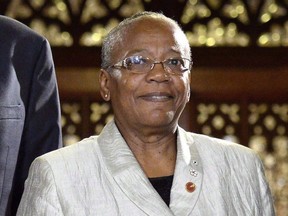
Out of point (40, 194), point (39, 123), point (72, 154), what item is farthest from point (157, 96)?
point (39, 123)

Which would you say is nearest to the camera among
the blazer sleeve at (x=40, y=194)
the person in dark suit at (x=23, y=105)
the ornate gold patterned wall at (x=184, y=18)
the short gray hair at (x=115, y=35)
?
the blazer sleeve at (x=40, y=194)

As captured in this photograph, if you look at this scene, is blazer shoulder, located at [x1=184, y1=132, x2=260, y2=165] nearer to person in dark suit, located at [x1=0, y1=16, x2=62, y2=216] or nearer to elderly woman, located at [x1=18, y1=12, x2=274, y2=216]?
elderly woman, located at [x1=18, y1=12, x2=274, y2=216]

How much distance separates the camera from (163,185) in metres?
2.67

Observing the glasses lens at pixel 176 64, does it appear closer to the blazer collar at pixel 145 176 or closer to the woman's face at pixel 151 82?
the woman's face at pixel 151 82

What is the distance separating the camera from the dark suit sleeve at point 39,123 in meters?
2.97

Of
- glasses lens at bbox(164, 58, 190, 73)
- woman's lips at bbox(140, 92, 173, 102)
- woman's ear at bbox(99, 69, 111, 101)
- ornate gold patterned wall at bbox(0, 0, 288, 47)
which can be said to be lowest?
woman's lips at bbox(140, 92, 173, 102)

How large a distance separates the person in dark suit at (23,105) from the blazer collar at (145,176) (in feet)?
0.92

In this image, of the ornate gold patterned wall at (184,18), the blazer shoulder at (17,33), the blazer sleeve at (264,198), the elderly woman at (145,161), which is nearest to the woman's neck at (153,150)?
the elderly woman at (145,161)

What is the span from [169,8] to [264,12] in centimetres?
37

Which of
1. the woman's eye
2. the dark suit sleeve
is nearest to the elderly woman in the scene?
the woman's eye

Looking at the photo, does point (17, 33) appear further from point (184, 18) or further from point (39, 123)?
point (184, 18)

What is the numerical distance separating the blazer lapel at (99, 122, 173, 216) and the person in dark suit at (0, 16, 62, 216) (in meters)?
0.28

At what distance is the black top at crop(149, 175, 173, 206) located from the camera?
8.69 feet

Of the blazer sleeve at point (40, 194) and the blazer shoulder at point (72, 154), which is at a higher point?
the blazer shoulder at point (72, 154)
